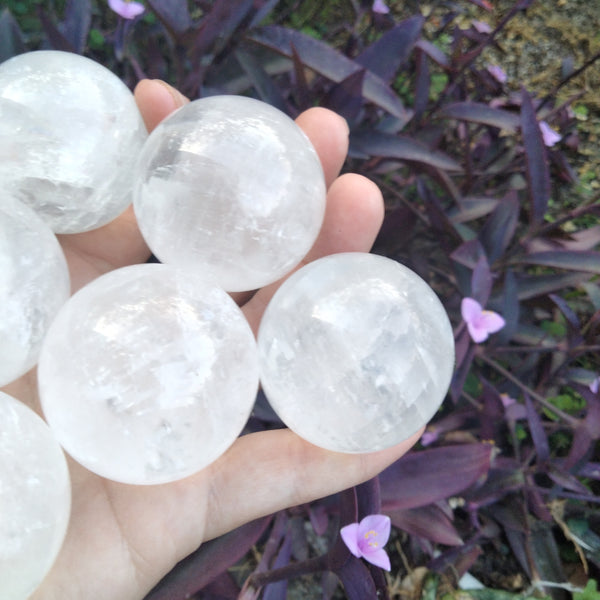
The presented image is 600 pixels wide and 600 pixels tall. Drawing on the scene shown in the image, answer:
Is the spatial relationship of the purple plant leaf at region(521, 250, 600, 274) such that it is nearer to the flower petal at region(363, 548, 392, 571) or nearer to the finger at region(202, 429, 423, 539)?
the finger at region(202, 429, 423, 539)

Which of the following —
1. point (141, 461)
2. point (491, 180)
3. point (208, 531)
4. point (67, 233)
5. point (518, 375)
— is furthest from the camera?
point (491, 180)

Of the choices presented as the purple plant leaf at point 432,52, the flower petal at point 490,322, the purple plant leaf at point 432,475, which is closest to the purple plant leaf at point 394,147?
the purple plant leaf at point 432,52

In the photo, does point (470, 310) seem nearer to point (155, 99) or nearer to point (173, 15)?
point (155, 99)

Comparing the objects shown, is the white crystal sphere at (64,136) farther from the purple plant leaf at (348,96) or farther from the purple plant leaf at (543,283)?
the purple plant leaf at (543,283)

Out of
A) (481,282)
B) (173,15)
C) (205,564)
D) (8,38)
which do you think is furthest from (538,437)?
(8,38)

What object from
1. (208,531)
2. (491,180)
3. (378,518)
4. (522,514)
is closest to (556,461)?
(522,514)

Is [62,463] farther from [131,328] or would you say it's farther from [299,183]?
[299,183]

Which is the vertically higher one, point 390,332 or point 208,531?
point 390,332
